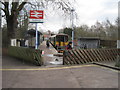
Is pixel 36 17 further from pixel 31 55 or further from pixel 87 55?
pixel 87 55

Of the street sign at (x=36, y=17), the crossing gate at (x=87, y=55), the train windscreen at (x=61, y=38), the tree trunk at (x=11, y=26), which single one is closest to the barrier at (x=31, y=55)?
the crossing gate at (x=87, y=55)

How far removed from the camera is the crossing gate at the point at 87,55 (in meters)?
10.3

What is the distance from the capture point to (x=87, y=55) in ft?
36.3

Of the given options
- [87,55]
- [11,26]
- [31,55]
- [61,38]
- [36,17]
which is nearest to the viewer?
[31,55]

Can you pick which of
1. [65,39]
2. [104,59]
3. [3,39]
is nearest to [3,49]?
[3,39]

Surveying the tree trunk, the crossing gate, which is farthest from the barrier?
the tree trunk

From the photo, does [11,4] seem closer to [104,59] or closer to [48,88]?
[104,59]

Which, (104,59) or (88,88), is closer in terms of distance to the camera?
(88,88)

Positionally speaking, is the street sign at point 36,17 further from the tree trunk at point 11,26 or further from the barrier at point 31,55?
the tree trunk at point 11,26

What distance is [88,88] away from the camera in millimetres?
5055

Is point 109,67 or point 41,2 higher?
point 41,2

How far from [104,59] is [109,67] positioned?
266 centimetres

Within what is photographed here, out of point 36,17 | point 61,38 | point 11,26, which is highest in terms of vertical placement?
point 36,17

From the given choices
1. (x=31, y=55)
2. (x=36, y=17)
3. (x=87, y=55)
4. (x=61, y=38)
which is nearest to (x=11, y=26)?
(x=36, y=17)
